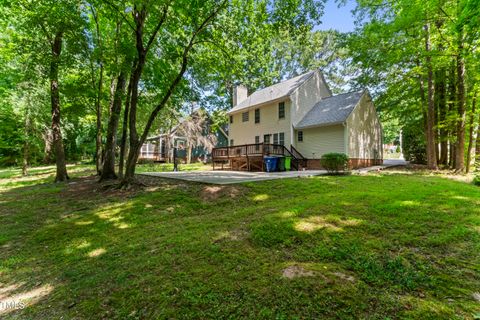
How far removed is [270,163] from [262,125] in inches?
238

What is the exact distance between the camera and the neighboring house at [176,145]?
91.2 ft

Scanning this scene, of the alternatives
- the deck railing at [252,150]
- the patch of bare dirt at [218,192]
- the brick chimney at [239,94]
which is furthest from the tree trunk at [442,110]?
the brick chimney at [239,94]

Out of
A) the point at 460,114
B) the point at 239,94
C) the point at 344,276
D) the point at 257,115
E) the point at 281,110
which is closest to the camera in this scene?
the point at 344,276

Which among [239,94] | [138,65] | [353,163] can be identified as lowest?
[353,163]

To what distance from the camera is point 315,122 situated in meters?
16.0

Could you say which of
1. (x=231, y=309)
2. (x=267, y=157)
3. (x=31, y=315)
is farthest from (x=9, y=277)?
(x=267, y=157)

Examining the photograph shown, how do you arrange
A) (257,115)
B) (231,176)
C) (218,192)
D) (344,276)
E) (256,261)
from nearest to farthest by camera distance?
1. (344,276)
2. (256,261)
3. (218,192)
4. (231,176)
5. (257,115)

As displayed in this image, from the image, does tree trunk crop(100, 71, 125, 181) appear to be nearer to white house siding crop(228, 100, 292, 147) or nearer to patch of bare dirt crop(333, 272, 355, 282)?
patch of bare dirt crop(333, 272, 355, 282)

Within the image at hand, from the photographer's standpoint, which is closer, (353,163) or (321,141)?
(353,163)

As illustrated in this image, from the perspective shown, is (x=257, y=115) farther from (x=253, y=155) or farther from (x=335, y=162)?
(x=335, y=162)

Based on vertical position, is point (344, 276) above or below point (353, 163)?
below

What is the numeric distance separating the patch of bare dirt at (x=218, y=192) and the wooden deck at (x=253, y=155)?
23.0 feet

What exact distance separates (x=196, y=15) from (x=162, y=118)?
16.0 meters

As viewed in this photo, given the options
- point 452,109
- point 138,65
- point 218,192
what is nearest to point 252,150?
point 218,192
